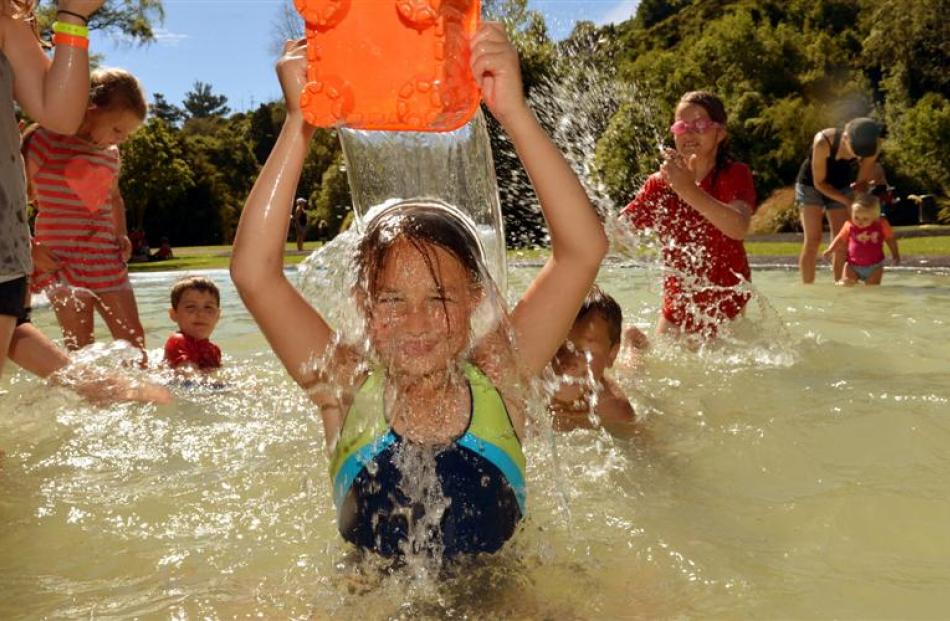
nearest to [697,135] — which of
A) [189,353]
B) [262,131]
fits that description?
[189,353]

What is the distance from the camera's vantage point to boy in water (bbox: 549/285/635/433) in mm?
3473

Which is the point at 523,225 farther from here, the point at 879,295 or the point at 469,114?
the point at 469,114

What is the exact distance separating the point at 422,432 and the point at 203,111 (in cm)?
10021

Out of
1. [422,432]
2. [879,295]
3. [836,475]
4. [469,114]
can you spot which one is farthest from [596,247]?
[879,295]

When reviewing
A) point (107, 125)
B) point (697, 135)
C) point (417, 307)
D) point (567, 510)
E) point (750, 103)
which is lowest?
point (567, 510)

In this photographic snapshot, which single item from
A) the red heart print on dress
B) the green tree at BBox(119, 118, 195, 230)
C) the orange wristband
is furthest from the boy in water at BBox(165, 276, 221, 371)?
the green tree at BBox(119, 118, 195, 230)

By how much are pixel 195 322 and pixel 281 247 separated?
9.86 feet

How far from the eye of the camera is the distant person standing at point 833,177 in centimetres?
832

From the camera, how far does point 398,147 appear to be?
334 centimetres

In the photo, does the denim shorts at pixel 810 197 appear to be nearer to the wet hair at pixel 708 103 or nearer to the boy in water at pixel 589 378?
the wet hair at pixel 708 103

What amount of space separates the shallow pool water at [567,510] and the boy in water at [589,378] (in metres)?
0.12

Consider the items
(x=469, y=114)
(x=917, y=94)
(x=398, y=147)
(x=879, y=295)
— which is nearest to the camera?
(x=469, y=114)

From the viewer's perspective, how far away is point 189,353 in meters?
4.82

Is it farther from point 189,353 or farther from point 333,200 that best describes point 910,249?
point 333,200
